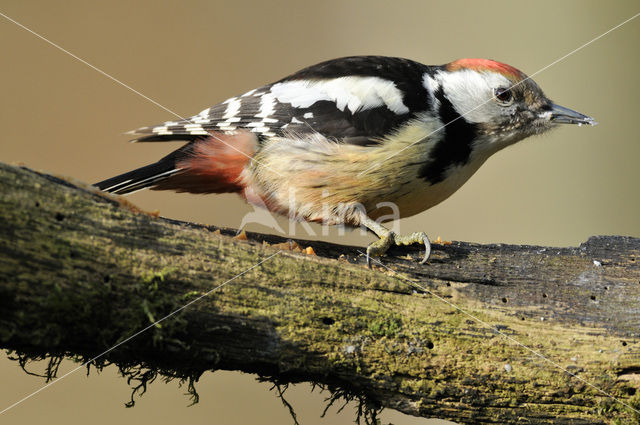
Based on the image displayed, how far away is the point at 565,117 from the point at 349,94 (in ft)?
3.57

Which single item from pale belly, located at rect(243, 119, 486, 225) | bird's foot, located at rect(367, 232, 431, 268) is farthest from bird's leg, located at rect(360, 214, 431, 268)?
pale belly, located at rect(243, 119, 486, 225)

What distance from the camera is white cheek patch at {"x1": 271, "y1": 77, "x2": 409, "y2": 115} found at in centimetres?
253

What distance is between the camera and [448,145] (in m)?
2.52

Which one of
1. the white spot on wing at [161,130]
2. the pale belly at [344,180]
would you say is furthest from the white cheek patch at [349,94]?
the white spot on wing at [161,130]

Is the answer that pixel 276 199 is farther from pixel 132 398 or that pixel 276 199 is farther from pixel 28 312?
pixel 28 312

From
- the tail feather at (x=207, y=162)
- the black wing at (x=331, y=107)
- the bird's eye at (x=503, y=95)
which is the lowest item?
the tail feather at (x=207, y=162)

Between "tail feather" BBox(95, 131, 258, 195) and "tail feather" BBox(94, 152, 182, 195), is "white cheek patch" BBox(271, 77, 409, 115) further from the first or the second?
"tail feather" BBox(94, 152, 182, 195)

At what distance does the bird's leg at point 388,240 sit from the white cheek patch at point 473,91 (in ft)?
2.35

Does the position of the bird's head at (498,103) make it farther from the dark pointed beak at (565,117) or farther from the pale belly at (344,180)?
the pale belly at (344,180)

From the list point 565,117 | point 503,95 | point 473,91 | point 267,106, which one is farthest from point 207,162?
point 565,117

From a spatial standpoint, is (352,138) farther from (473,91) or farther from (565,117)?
(565,117)

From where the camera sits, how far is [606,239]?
7.52 feet

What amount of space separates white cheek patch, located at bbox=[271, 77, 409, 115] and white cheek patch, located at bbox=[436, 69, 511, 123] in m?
0.34

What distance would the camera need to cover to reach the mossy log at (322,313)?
4.93 feet
